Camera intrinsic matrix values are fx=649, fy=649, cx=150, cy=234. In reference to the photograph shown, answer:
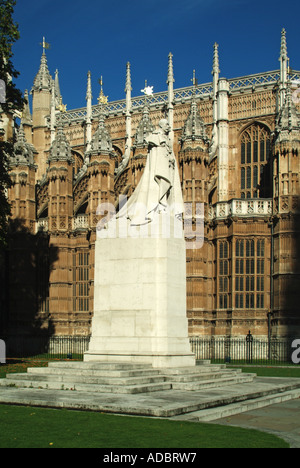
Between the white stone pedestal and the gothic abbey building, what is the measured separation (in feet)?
63.5

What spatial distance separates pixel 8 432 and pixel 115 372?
4849 mm

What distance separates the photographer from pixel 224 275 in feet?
120

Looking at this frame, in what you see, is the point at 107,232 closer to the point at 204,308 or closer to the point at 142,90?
the point at 204,308

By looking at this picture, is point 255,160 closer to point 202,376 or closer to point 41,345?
point 41,345

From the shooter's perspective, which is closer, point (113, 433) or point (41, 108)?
point (113, 433)

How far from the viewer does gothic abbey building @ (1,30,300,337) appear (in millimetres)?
35250

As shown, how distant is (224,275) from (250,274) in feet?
5.29

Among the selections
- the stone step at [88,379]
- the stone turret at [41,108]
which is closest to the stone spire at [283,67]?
the stone turret at [41,108]

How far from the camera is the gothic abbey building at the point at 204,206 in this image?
35250 mm

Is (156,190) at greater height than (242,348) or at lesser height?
greater

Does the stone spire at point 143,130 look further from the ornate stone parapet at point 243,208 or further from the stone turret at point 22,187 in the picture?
the stone turret at point 22,187

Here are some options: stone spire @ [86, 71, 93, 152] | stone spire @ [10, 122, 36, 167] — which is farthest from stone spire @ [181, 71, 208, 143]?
stone spire @ [86, 71, 93, 152]

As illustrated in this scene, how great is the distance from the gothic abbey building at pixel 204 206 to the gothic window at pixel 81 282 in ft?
0.21

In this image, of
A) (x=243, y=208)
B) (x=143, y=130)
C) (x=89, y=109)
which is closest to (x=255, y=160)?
(x=243, y=208)
